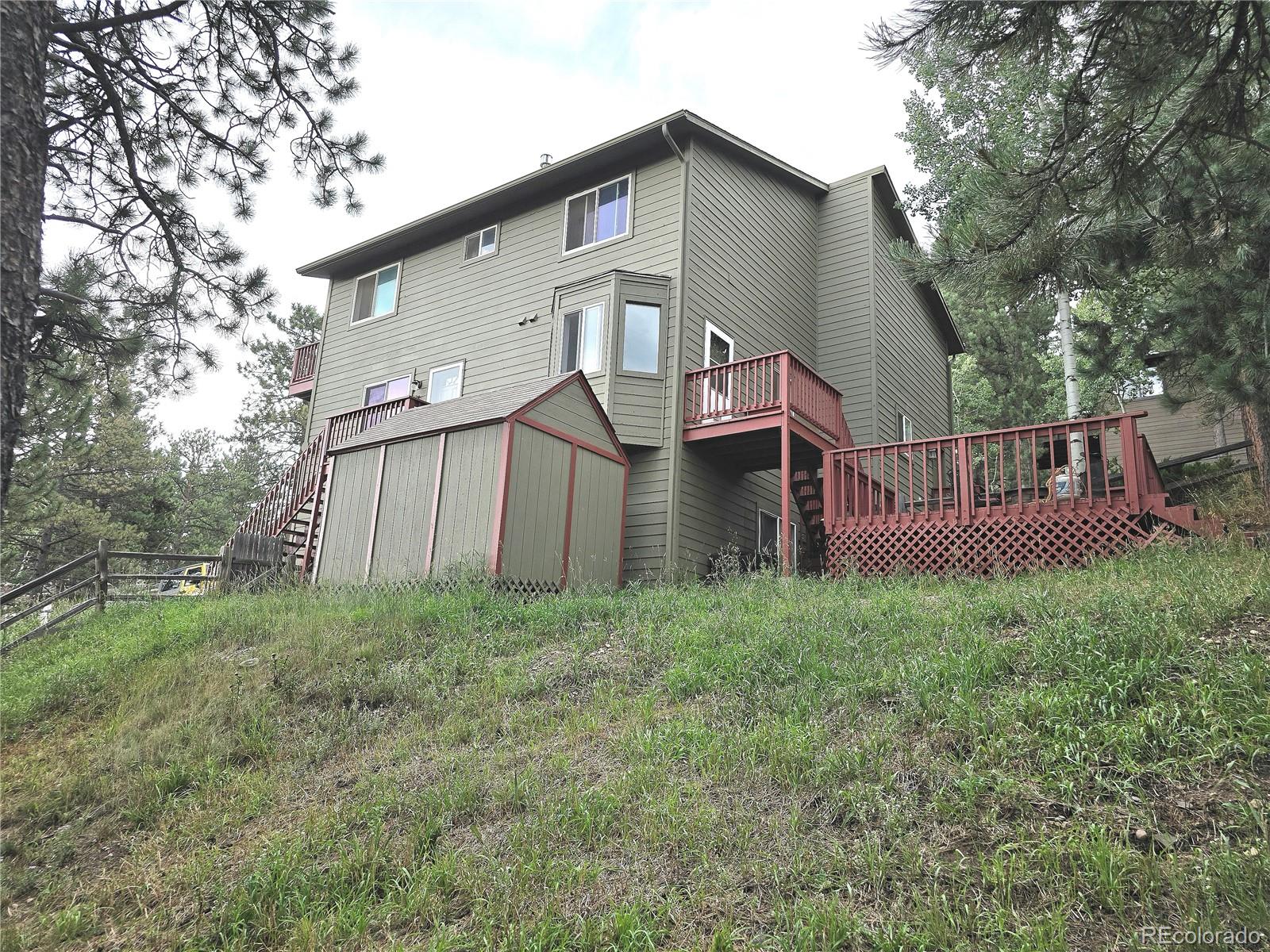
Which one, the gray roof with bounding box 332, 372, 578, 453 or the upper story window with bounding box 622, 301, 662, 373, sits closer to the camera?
the gray roof with bounding box 332, 372, 578, 453

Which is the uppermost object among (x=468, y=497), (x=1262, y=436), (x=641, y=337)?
(x=641, y=337)

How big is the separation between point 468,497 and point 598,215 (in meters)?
6.86

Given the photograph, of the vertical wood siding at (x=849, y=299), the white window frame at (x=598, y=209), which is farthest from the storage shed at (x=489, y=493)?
the vertical wood siding at (x=849, y=299)

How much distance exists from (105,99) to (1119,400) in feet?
81.2

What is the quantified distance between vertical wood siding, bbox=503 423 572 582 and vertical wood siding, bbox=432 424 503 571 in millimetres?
243

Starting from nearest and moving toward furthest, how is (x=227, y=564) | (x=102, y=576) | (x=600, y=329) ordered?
(x=102, y=576), (x=227, y=564), (x=600, y=329)

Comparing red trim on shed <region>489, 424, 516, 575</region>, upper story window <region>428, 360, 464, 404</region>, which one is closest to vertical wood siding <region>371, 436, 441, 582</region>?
red trim on shed <region>489, 424, 516, 575</region>

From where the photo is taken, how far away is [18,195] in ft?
12.3

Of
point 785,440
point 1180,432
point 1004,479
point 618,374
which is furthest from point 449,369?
point 1180,432

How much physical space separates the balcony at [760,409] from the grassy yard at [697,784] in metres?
4.78

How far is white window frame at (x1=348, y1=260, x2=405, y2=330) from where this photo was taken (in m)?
16.6

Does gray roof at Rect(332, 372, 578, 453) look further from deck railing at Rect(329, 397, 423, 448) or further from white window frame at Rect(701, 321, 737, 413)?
white window frame at Rect(701, 321, 737, 413)

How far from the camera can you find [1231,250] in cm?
593

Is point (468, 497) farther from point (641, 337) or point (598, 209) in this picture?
point (598, 209)
